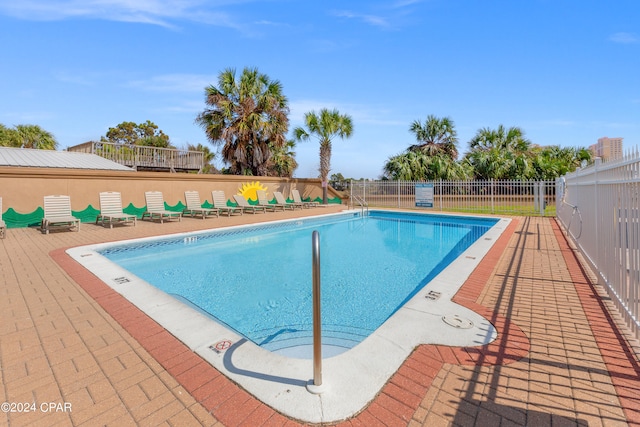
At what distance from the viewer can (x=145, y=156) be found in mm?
17797

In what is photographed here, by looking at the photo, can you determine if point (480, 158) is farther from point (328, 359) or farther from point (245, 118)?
point (328, 359)

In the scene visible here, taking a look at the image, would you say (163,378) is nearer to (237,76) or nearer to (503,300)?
(503,300)

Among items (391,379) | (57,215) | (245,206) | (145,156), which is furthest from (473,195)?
(145,156)

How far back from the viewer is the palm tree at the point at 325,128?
19.0 metres

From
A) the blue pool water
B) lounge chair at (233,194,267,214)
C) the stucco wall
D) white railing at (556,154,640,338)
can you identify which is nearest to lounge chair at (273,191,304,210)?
lounge chair at (233,194,267,214)

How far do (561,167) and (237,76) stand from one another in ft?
71.5

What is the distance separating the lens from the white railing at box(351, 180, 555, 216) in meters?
15.4

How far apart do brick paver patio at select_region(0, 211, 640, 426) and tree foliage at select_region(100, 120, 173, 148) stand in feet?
128

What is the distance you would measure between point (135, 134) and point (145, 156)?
26.6 metres

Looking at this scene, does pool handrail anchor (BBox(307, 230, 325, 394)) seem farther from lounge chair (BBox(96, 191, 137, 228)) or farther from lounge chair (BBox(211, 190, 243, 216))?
lounge chair (BBox(211, 190, 243, 216))

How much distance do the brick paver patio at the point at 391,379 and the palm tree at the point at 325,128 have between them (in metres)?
16.3

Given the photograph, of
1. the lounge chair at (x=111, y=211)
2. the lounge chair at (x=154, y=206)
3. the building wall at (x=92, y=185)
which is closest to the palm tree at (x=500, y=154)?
the building wall at (x=92, y=185)

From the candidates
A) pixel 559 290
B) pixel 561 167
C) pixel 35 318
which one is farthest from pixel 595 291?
pixel 561 167

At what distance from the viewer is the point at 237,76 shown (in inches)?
726
